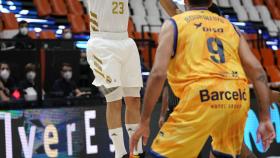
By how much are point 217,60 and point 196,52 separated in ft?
0.42

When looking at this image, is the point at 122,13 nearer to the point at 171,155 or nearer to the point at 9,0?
the point at 171,155

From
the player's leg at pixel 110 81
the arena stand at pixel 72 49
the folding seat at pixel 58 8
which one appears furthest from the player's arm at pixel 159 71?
the folding seat at pixel 58 8

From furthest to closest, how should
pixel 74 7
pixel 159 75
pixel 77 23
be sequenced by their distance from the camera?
pixel 74 7 → pixel 77 23 → pixel 159 75

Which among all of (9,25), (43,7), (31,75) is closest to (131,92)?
(31,75)

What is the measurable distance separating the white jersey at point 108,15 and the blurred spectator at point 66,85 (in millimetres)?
1990

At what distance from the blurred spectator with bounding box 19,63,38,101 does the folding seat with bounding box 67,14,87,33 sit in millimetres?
5659

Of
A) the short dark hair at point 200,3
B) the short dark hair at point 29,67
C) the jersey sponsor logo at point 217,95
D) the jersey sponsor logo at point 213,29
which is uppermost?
the short dark hair at point 200,3

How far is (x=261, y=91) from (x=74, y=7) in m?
10.3

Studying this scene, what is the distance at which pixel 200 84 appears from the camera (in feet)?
9.54

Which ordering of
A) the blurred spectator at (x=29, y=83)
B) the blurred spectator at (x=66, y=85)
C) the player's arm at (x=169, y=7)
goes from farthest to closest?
1. the blurred spectator at (x=66, y=85)
2. the blurred spectator at (x=29, y=83)
3. the player's arm at (x=169, y=7)

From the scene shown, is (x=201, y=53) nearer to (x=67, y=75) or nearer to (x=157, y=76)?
(x=157, y=76)

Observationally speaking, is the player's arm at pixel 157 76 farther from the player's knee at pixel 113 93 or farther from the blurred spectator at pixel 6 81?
the blurred spectator at pixel 6 81

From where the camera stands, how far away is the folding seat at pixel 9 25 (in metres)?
9.94

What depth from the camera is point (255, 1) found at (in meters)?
17.1
